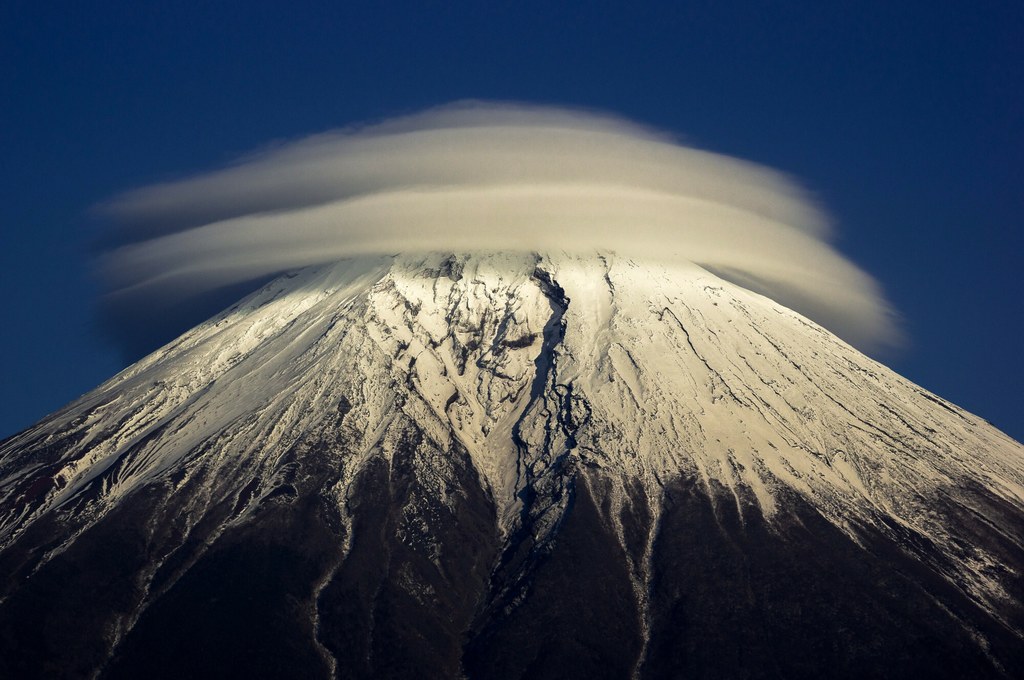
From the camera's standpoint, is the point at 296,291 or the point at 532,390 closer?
the point at 532,390

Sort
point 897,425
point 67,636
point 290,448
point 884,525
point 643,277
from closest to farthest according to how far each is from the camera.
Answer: point 67,636 < point 884,525 < point 290,448 < point 897,425 < point 643,277

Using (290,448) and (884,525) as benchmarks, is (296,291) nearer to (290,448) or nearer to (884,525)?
(290,448)

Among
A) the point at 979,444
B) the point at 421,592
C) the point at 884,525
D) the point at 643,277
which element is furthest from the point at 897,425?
the point at 421,592

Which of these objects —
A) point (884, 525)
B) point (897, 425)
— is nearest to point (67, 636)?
point (884, 525)

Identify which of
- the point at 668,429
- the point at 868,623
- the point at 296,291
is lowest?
the point at 868,623

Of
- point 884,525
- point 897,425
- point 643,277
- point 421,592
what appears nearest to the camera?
point 421,592

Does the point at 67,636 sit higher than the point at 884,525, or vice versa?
the point at 884,525
